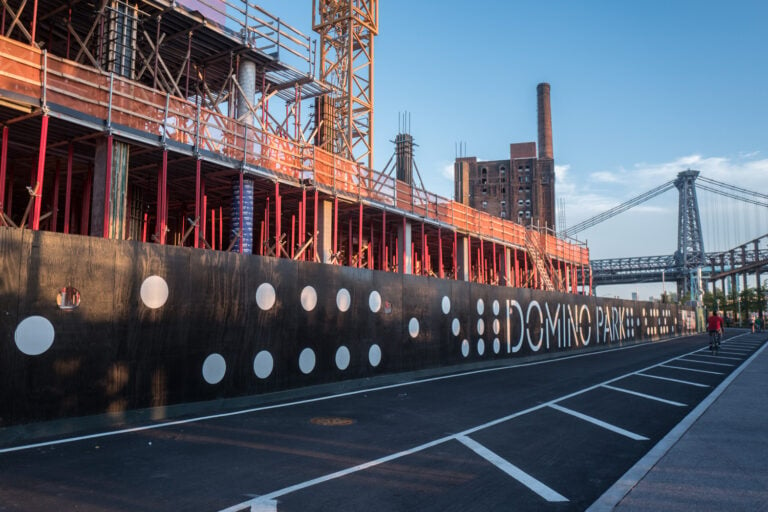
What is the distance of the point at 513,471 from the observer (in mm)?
6070

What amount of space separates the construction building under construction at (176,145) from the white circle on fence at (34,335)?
4156mm

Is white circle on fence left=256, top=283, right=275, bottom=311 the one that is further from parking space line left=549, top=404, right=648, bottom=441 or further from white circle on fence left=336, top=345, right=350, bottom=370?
parking space line left=549, top=404, right=648, bottom=441

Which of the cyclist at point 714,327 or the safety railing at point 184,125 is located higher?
the safety railing at point 184,125

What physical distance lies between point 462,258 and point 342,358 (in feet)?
52.8

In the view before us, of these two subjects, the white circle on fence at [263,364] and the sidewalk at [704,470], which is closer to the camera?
the sidewalk at [704,470]

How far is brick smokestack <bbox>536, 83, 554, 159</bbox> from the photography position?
110375 mm

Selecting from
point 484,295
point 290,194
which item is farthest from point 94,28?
point 484,295

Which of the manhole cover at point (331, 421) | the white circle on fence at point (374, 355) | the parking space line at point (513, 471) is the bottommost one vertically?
the manhole cover at point (331, 421)

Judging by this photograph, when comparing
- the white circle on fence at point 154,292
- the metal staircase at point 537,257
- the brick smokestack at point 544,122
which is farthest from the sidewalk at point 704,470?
the brick smokestack at point 544,122

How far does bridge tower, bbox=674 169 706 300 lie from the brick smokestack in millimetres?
30437

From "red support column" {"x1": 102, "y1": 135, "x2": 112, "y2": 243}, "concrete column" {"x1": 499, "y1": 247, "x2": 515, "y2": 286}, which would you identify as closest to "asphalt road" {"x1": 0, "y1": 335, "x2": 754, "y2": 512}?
"red support column" {"x1": 102, "y1": 135, "x2": 112, "y2": 243}

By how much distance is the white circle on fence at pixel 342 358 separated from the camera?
42.5 feet

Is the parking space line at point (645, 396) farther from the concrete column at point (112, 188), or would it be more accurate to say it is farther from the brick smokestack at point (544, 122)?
the brick smokestack at point (544, 122)

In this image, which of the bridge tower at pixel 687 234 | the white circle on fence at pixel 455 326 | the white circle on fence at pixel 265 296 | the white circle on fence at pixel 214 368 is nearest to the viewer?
the white circle on fence at pixel 214 368
